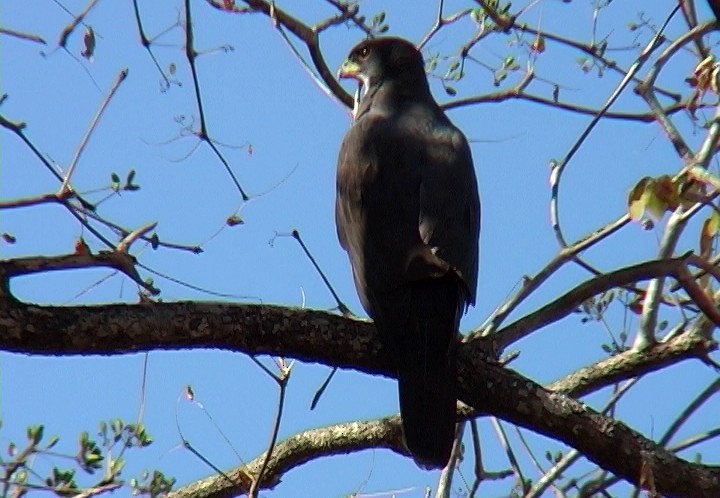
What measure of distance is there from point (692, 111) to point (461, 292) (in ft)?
5.59

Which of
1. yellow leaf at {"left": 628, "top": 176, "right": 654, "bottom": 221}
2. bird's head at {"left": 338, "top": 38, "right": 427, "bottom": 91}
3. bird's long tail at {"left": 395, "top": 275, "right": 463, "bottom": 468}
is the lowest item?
bird's long tail at {"left": 395, "top": 275, "right": 463, "bottom": 468}

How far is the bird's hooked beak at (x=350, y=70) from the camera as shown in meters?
5.89

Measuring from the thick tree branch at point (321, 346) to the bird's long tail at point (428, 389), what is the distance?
54mm

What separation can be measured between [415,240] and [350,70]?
1971 mm

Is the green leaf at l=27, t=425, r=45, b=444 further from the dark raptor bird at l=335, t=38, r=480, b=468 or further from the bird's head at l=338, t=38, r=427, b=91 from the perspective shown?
the bird's head at l=338, t=38, r=427, b=91

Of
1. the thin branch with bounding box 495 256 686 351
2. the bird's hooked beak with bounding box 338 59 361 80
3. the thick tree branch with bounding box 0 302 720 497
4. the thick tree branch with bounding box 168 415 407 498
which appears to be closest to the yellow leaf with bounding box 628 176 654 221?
the thin branch with bounding box 495 256 686 351

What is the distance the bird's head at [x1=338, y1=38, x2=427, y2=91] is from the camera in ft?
18.7

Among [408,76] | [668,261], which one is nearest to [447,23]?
[408,76]

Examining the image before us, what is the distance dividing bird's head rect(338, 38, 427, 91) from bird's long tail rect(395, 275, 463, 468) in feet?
6.87

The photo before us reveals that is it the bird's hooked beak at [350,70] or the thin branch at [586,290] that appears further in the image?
the bird's hooked beak at [350,70]

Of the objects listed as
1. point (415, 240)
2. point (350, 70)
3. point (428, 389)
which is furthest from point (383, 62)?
point (428, 389)

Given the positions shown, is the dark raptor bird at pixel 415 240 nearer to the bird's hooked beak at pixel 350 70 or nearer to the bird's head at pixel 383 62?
the bird's head at pixel 383 62

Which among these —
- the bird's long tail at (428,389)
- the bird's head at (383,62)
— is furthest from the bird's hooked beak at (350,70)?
the bird's long tail at (428,389)

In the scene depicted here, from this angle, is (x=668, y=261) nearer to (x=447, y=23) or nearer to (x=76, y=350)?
(x=76, y=350)
